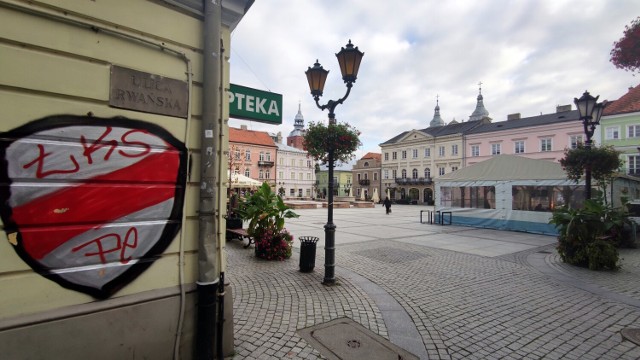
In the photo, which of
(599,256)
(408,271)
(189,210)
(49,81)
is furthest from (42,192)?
(599,256)

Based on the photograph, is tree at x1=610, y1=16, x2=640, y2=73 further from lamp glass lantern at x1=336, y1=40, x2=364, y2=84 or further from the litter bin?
the litter bin

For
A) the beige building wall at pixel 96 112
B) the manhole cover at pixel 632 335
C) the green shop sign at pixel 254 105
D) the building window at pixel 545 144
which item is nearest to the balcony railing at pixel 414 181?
the building window at pixel 545 144

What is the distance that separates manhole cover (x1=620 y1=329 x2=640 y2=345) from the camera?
3967 millimetres

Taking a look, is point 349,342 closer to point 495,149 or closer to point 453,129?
point 495,149

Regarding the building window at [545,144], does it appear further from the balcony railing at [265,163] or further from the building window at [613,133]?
the balcony railing at [265,163]

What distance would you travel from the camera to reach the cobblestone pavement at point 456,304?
3.79m

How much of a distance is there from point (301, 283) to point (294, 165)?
6218 centimetres

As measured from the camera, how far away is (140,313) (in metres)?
2.95

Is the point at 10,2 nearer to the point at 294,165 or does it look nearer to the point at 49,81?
the point at 49,81

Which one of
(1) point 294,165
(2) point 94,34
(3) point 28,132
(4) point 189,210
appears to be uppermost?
(1) point 294,165

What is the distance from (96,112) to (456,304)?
224 inches

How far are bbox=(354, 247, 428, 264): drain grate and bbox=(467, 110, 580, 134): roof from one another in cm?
4259

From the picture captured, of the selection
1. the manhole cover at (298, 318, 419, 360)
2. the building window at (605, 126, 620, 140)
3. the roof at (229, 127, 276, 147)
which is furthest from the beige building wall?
the roof at (229, 127, 276, 147)

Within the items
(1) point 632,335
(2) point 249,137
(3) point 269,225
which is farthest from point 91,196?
(2) point 249,137
